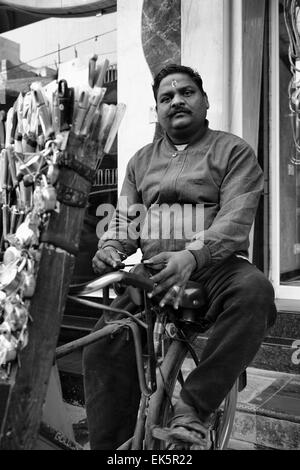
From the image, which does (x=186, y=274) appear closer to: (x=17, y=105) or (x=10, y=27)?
(x=17, y=105)

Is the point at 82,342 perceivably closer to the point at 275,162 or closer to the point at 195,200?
the point at 195,200

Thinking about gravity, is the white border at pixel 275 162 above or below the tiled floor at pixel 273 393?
above

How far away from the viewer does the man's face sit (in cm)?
210

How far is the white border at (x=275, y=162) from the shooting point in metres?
4.01

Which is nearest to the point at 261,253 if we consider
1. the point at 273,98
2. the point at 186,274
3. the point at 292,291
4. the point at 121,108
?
the point at 292,291

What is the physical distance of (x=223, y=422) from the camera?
2.12 m

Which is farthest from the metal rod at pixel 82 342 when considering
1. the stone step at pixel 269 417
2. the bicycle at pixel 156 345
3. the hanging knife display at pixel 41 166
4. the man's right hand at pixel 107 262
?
the stone step at pixel 269 417

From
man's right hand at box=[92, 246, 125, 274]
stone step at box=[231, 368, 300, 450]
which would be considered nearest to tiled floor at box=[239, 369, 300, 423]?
stone step at box=[231, 368, 300, 450]

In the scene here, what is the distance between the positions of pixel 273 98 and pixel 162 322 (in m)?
2.86

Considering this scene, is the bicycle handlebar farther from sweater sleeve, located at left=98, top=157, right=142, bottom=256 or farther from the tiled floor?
the tiled floor

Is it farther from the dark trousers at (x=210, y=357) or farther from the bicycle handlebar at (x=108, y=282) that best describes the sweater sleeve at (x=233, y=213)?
the bicycle handlebar at (x=108, y=282)

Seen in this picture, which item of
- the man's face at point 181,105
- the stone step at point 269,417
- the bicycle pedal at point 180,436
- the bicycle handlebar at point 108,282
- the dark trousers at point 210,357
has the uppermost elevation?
the man's face at point 181,105

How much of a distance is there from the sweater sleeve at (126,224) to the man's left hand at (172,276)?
0.48 meters

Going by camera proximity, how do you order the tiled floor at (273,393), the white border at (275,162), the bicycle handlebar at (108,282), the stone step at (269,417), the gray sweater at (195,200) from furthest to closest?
the white border at (275,162), the tiled floor at (273,393), the stone step at (269,417), the gray sweater at (195,200), the bicycle handlebar at (108,282)
